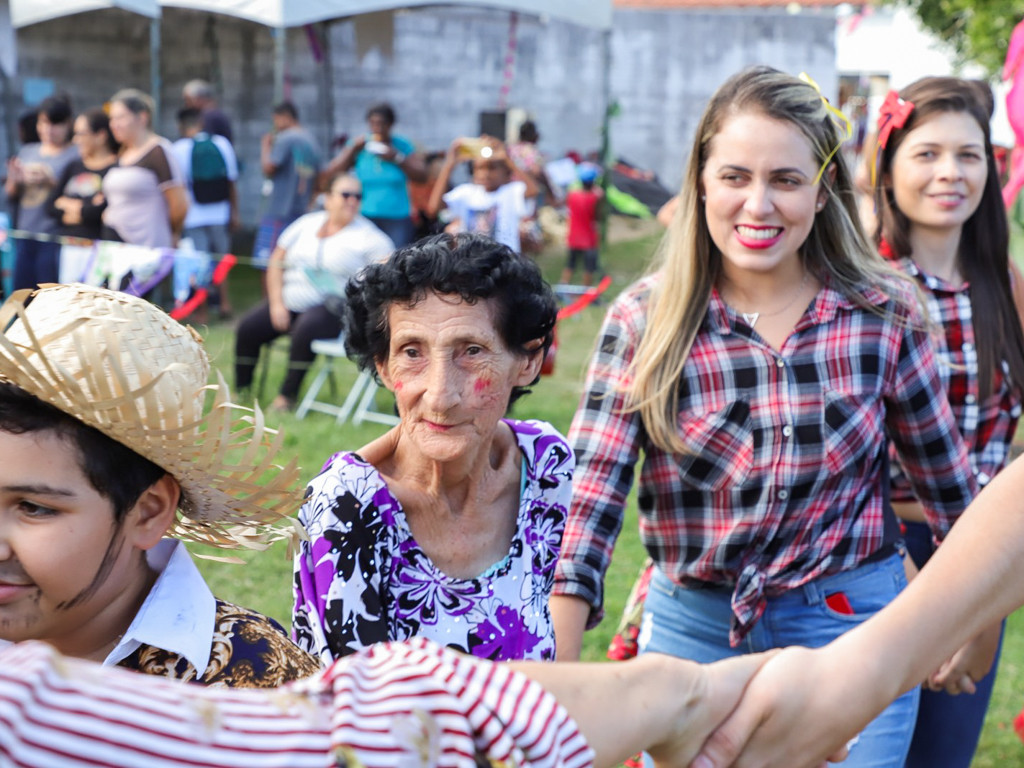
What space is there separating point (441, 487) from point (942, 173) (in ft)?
7.15

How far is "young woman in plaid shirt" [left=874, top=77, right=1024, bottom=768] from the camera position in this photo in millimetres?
3338

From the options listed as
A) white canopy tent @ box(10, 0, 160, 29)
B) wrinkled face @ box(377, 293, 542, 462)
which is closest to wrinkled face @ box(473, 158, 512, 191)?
white canopy tent @ box(10, 0, 160, 29)

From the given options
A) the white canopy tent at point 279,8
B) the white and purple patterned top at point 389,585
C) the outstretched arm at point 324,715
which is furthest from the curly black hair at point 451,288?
the white canopy tent at point 279,8

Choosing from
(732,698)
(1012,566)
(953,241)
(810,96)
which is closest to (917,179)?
(953,241)

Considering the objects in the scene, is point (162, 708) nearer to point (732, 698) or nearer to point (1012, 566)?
point (732, 698)

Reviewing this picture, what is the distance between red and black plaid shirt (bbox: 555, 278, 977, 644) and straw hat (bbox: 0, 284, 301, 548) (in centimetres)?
95

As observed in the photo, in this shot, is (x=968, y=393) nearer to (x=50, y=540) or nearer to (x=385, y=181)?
(x=50, y=540)

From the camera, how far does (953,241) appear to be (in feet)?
12.5

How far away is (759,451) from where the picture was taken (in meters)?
2.77

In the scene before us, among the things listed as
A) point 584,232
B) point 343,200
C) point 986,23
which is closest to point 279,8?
point 584,232

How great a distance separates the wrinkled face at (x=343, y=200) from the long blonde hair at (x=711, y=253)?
5.80 metres

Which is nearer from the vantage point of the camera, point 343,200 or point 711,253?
point 711,253

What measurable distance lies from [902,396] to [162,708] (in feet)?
7.40

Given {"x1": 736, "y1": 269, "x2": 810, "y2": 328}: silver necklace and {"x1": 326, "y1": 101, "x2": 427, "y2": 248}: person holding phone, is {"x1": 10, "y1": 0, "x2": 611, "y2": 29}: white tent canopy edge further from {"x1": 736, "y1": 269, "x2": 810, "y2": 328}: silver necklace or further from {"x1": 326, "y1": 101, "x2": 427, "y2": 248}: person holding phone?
{"x1": 736, "y1": 269, "x2": 810, "y2": 328}: silver necklace
